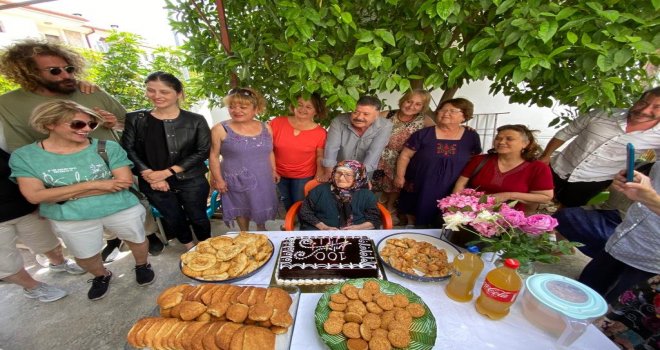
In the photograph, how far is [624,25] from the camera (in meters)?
1.44

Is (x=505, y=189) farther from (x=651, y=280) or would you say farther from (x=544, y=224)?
(x=544, y=224)

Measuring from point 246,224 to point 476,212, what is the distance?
2.58m

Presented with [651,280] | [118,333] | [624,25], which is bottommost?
[118,333]

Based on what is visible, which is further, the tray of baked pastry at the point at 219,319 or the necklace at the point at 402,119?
the necklace at the point at 402,119

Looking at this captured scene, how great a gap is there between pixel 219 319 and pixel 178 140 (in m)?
1.84

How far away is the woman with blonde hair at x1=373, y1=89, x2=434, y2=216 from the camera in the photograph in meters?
2.61

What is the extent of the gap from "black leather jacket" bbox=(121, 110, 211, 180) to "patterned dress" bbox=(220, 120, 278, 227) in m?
0.21

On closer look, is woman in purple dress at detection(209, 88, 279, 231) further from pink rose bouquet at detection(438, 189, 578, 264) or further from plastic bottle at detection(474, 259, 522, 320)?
plastic bottle at detection(474, 259, 522, 320)

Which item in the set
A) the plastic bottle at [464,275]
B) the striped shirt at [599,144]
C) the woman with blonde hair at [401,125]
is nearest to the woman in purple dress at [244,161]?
the woman with blonde hair at [401,125]

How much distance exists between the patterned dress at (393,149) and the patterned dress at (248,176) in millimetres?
1396

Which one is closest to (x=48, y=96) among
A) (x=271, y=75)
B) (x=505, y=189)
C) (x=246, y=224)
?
(x=271, y=75)

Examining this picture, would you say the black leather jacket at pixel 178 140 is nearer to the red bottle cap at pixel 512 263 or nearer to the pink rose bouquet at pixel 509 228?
the pink rose bouquet at pixel 509 228

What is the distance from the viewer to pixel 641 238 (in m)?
1.63

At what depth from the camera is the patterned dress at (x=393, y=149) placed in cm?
276
